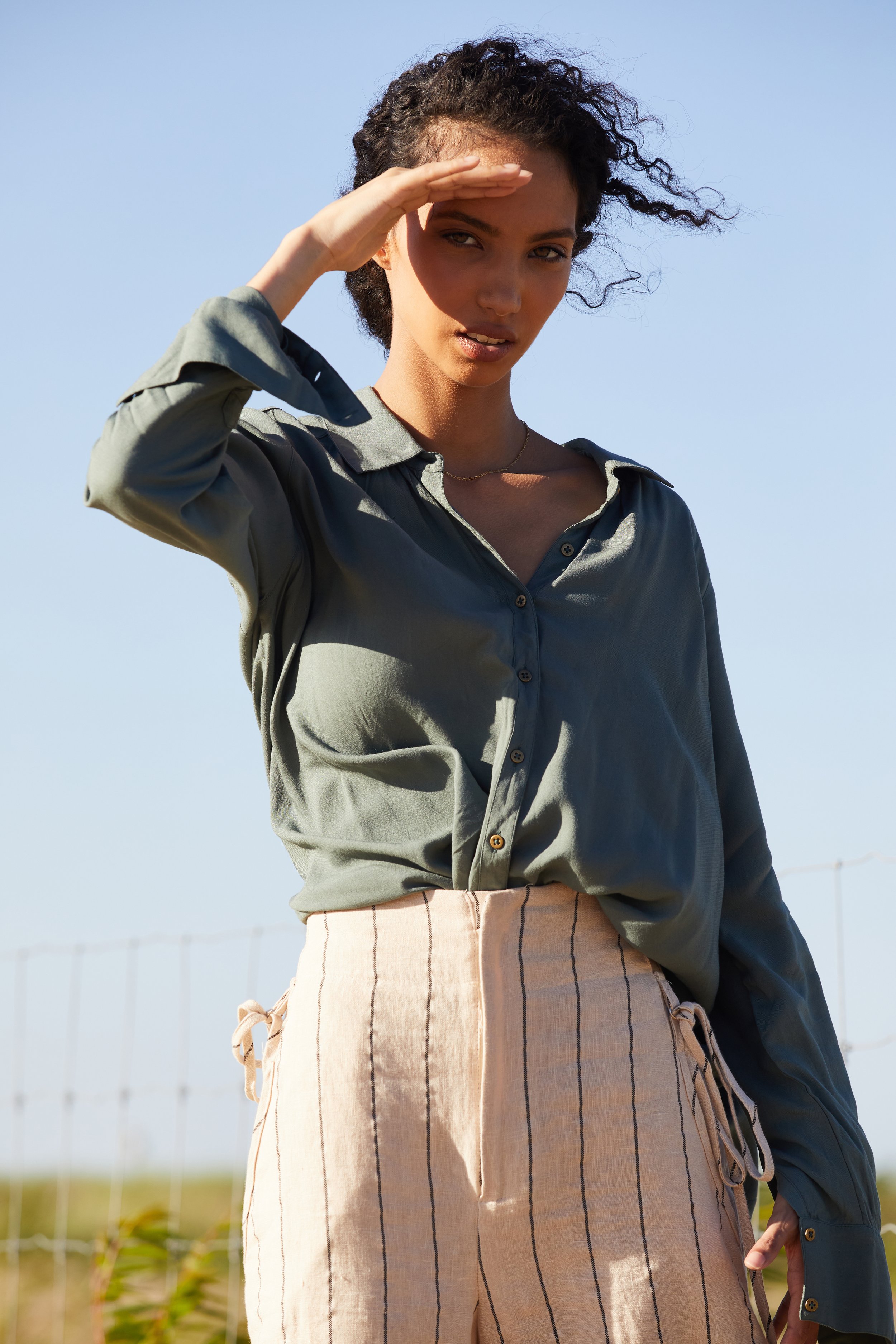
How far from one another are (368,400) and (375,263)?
323 mm

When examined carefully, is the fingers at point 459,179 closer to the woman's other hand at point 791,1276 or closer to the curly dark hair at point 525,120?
the curly dark hair at point 525,120

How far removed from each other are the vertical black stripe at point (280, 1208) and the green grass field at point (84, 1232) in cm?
211

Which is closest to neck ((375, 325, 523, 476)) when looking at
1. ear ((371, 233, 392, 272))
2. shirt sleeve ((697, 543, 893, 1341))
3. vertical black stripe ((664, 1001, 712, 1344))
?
ear ((371, 233, 392, 272))

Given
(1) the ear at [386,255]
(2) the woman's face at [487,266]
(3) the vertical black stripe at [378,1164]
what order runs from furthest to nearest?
1. (1) the ear at [386,255]
2. (2) the woman's face at [487,266]
3. (3) the vertical black stripe at [378,1164]

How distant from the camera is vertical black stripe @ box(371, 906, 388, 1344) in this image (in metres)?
1.43

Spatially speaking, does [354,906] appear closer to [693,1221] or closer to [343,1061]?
[343,1061]

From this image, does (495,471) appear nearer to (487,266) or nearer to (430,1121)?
(487,266)

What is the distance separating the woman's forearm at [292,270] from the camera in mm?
1600

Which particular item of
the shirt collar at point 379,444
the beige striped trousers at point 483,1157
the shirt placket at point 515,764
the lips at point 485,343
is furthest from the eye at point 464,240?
the beige striped trousers at point 483,1157

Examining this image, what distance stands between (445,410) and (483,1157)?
38.8 inches

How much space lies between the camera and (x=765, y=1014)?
68.8 inches

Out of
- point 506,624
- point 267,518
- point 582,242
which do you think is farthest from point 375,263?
point 506,624

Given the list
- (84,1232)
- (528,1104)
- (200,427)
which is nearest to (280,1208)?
(528,1104)

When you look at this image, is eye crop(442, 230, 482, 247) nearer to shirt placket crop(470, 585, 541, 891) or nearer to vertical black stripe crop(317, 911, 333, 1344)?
shirt placket crop(470, 585, 541, 891)
